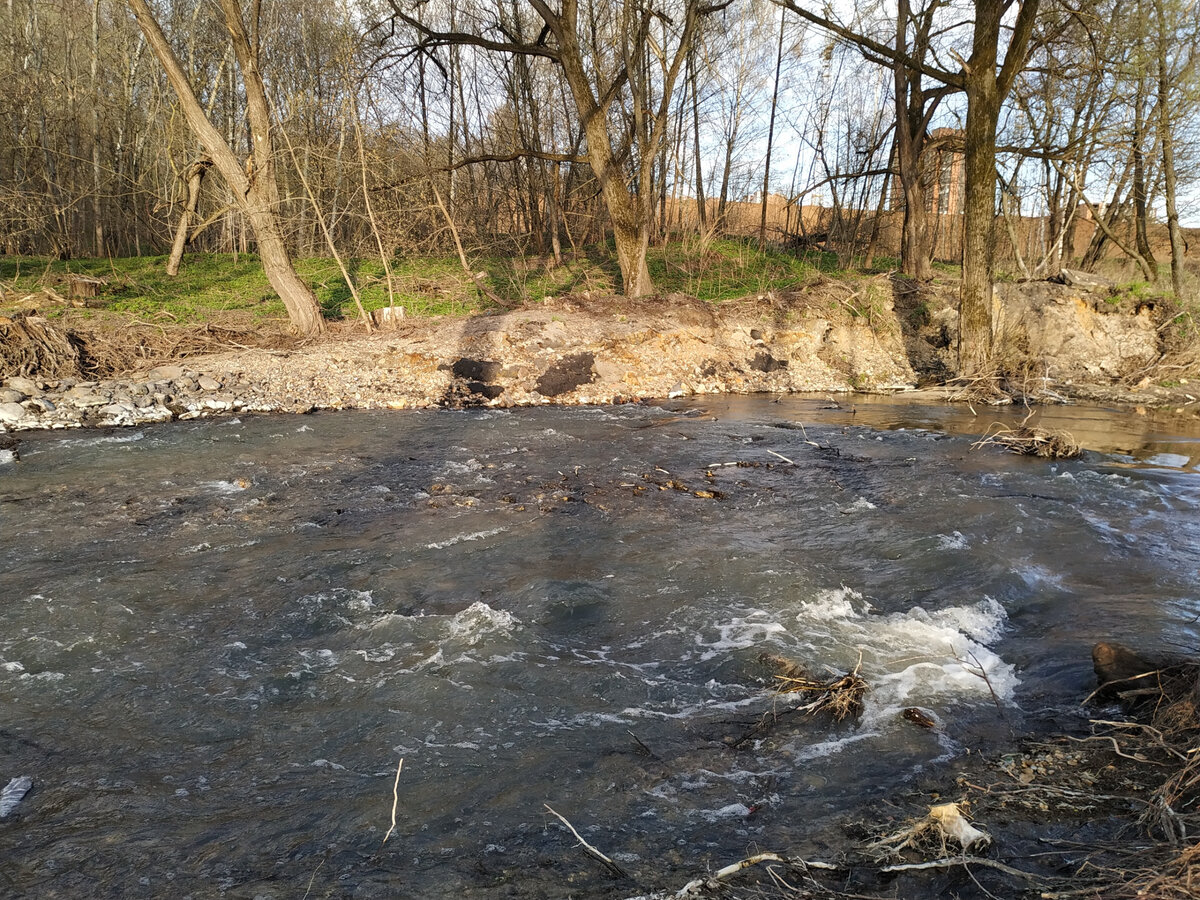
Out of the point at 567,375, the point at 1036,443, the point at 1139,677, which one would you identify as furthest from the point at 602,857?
the point at 567,375

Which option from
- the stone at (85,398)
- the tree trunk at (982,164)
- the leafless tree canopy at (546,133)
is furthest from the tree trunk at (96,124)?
the tree trunk at (982,164)

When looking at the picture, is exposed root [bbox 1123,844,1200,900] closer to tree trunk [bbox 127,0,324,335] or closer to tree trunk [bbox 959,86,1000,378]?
tree trunk [bbox 959,86,1000,378]

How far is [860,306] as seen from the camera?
16016mm

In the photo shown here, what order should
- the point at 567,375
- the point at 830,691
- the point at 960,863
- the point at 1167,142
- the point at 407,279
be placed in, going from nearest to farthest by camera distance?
the point at 960,863
the point at 830,691
the point at 567,375
the point at 1167,142
the point at 407,279

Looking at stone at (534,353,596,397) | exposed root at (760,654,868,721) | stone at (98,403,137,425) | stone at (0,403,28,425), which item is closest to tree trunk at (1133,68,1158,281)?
stone at (534,353,596,397)

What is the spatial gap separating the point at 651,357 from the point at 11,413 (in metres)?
10.4

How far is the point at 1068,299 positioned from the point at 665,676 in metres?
14.4

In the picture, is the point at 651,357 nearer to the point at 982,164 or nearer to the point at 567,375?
the point at 567,375

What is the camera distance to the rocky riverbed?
41.0 feet

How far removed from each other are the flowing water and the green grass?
29.2 feet

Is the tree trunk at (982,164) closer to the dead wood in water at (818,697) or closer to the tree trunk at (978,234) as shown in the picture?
the tree trunk at (978,234)

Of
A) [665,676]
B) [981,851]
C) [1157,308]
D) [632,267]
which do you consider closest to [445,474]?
[665,676]

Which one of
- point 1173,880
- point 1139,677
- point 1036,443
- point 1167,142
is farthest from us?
point 1167,142

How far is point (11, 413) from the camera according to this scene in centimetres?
1062
